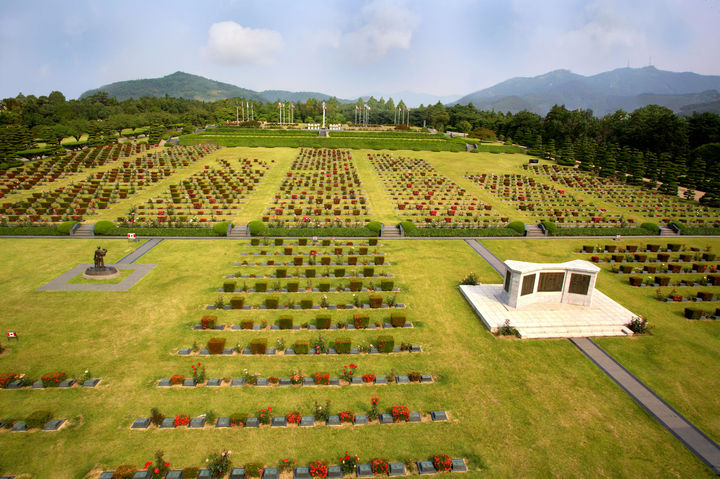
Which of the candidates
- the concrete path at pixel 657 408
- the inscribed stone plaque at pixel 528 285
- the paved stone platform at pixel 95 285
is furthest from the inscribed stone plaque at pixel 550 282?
the paved stone platform at pixel 95 285

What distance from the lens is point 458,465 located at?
47.0ft

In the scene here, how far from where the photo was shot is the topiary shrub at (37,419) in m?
15.6

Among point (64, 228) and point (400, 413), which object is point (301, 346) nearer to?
point (400, 413)

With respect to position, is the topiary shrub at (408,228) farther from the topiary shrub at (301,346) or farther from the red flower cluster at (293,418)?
the red flower cluster at (293,418)

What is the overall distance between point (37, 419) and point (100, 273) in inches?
663

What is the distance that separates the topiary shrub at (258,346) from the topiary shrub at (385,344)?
21.2 feet

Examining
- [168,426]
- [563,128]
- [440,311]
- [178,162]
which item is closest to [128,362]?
[168,426]

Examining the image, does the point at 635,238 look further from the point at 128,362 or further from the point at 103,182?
the point at 103,182

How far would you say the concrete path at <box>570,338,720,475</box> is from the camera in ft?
50.4

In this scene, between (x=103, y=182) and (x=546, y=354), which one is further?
(x=103, y=182)

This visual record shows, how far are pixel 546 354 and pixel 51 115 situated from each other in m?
146

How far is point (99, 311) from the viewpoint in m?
25.3

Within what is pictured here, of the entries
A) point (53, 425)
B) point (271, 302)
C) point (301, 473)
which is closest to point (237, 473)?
point (301, 473)

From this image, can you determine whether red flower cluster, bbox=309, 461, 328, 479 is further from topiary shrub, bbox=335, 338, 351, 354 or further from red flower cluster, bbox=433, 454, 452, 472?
topiary shrub, bbox=335, 338, 351, 354
